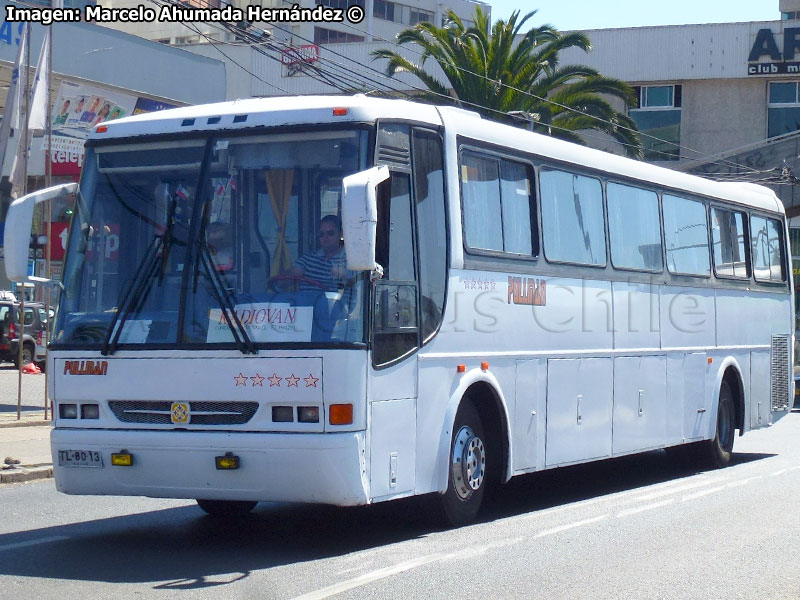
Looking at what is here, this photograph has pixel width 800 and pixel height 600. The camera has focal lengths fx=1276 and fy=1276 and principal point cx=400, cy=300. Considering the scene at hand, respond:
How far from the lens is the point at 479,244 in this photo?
10.3 m

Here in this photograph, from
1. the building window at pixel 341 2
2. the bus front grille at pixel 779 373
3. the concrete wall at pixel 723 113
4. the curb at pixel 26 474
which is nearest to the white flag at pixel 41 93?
the curb at pixel 26 474

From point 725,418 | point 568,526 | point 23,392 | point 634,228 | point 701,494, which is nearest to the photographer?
point 568,526

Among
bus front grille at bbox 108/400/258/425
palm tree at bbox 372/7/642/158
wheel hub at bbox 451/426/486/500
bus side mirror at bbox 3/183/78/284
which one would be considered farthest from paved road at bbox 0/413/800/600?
palm tree at bbox 372/7/642/158

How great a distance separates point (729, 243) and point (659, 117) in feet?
116

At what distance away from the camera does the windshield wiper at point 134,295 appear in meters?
8.89

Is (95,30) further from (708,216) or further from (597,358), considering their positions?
(597,358)

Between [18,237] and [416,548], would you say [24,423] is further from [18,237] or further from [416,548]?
[416,548]

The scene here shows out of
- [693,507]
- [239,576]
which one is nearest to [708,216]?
[693,507]

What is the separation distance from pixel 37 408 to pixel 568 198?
13587mm

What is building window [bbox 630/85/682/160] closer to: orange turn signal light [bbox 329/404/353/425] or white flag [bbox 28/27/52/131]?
white flag [bbox 28/27/52/131]

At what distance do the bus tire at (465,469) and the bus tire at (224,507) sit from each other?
1793mm

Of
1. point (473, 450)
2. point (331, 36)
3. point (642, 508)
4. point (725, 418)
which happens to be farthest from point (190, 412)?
point (331, 36)

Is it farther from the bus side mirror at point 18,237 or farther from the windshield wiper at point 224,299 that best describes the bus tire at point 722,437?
the bus side mirror at point 18,237

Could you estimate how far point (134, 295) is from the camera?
8906 millimetres
